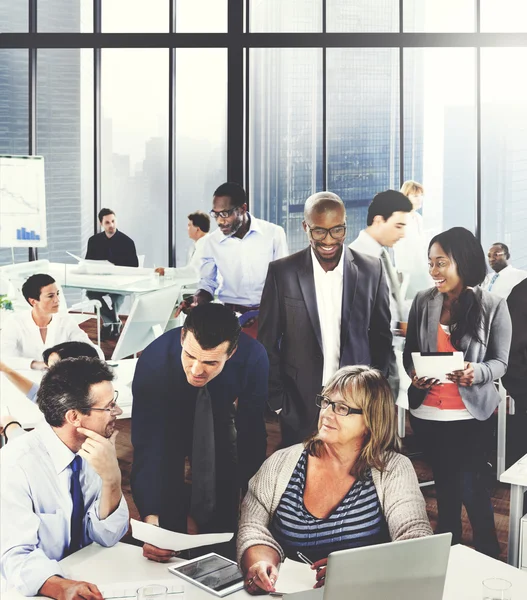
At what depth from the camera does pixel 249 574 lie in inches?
88.0

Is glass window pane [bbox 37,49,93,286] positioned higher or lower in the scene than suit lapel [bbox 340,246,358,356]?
higher

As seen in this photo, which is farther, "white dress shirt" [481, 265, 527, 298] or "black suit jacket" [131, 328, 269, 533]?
"white dress shirt" [481, 265, 527, 298]

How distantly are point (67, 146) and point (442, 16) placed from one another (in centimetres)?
178

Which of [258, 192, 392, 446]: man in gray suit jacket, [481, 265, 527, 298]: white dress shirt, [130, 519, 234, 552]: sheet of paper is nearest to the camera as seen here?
[130, 519, 234, 552]: sheet of paper

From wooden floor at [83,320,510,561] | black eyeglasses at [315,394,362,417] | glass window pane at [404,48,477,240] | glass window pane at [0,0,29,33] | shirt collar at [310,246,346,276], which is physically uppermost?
glass window pane at [0,0,29,33]

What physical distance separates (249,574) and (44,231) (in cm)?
158

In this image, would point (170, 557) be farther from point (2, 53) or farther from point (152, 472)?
point (2, 53)

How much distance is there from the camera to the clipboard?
A: 3523 mm

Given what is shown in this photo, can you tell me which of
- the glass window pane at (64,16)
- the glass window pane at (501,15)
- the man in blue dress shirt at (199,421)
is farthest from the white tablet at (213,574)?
the glass window pane at (501,15)

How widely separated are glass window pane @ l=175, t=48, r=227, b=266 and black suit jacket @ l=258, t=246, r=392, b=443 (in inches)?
21.8

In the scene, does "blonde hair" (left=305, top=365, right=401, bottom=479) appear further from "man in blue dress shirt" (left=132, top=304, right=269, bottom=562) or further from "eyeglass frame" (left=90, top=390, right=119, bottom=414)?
"eyeglass frame" (left=90, top=390, right=119, bottom=414)

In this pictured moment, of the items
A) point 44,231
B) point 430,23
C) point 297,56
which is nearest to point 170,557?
point 44,231

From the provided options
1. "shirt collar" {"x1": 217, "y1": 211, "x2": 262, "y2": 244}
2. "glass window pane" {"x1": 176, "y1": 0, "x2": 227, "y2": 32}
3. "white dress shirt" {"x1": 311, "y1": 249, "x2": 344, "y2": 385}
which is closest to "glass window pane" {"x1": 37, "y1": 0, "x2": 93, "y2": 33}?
"glass window pane" {"x1": 176, "y1": 0, "x2": 227, "y2": 32}

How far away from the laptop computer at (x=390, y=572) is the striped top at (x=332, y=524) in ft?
1.95
